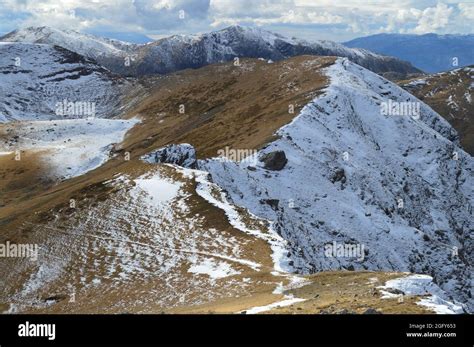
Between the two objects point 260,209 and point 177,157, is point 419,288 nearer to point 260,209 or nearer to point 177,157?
point 260,209

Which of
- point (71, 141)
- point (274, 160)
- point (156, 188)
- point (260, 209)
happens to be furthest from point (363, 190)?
point (71, 141)

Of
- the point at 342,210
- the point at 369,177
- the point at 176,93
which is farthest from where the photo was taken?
the point at 176,93

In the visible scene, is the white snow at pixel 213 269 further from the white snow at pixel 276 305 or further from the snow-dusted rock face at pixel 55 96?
the snow-dusted rock face at pixel 55 96

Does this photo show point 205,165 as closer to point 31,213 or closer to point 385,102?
point 31,213

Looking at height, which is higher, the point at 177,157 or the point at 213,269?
the point at 177,157

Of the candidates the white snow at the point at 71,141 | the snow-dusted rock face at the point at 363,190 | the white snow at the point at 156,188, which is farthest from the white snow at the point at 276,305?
the white snow at the point at 71,141

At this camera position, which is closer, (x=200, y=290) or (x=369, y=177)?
(x=200, y=290)
